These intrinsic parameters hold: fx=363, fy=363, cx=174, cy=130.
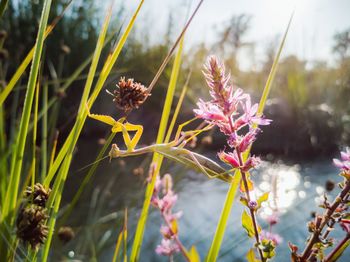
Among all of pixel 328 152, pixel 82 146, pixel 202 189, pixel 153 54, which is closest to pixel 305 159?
pixel 328 152

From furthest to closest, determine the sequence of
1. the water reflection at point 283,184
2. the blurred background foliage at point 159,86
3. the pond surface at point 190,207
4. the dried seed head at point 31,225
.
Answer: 1. the blurred background foliage at point 159,86
2. the water reflection at point 283,184
3. the pond surface at point 190,207
4. the dried seed head at point 31,225

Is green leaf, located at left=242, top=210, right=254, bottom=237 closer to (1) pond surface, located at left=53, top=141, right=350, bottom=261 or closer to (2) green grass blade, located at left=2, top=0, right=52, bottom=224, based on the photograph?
(2) green grass blade, located at left=2, top=0, right=52, bottom=224

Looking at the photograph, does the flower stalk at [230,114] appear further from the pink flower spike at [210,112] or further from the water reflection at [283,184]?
the water reflection at [283,184]

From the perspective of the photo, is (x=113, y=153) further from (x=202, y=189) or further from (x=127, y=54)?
(x=127, y=54)

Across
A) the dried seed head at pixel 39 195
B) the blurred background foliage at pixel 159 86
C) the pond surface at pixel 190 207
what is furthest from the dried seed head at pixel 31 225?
the blurred background foliage at pixel 159 86

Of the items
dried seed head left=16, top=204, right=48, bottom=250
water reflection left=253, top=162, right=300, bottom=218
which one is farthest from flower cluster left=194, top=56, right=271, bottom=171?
water reflection left=253, top=162, right=300, bottom=218

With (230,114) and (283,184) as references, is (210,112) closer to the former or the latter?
(230,114)

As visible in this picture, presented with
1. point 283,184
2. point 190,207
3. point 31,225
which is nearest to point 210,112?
point 31,225
